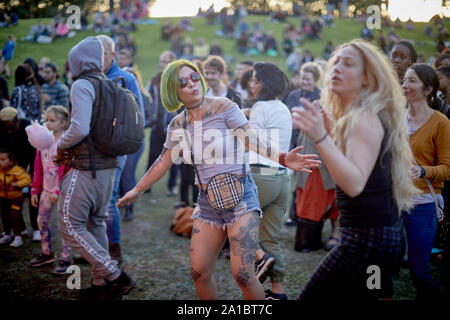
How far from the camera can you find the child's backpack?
5.11m

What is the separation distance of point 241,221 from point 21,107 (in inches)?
187

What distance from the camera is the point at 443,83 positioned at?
4070 mm

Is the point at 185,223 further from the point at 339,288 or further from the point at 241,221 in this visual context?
the point at 339,288

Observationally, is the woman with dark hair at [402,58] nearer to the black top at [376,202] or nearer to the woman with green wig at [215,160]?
the woman with green wig at [215,160]

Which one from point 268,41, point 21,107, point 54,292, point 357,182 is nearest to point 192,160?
point 357,182

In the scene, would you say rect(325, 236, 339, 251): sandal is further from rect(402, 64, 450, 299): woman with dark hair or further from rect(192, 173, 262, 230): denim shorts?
rect(192, 173, 262, 230): denim shorts

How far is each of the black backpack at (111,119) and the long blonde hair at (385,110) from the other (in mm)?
1944

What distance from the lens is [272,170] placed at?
11.1 ft

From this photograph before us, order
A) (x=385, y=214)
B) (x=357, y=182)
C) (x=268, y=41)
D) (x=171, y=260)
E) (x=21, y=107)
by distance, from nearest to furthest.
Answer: (x=357, y=182) < (x=385, y=214) < (x=171, y=260) < (x=21, y=107) < (x=268, y=41)

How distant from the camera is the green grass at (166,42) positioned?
694cm

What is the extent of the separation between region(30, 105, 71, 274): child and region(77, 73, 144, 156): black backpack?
102 centimetres

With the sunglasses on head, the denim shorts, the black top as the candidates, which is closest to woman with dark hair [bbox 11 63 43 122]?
the sunglasses on head

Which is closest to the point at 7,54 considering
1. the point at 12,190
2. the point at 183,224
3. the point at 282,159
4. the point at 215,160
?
the point at 12,190

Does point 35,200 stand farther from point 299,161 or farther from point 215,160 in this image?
point 299,161
